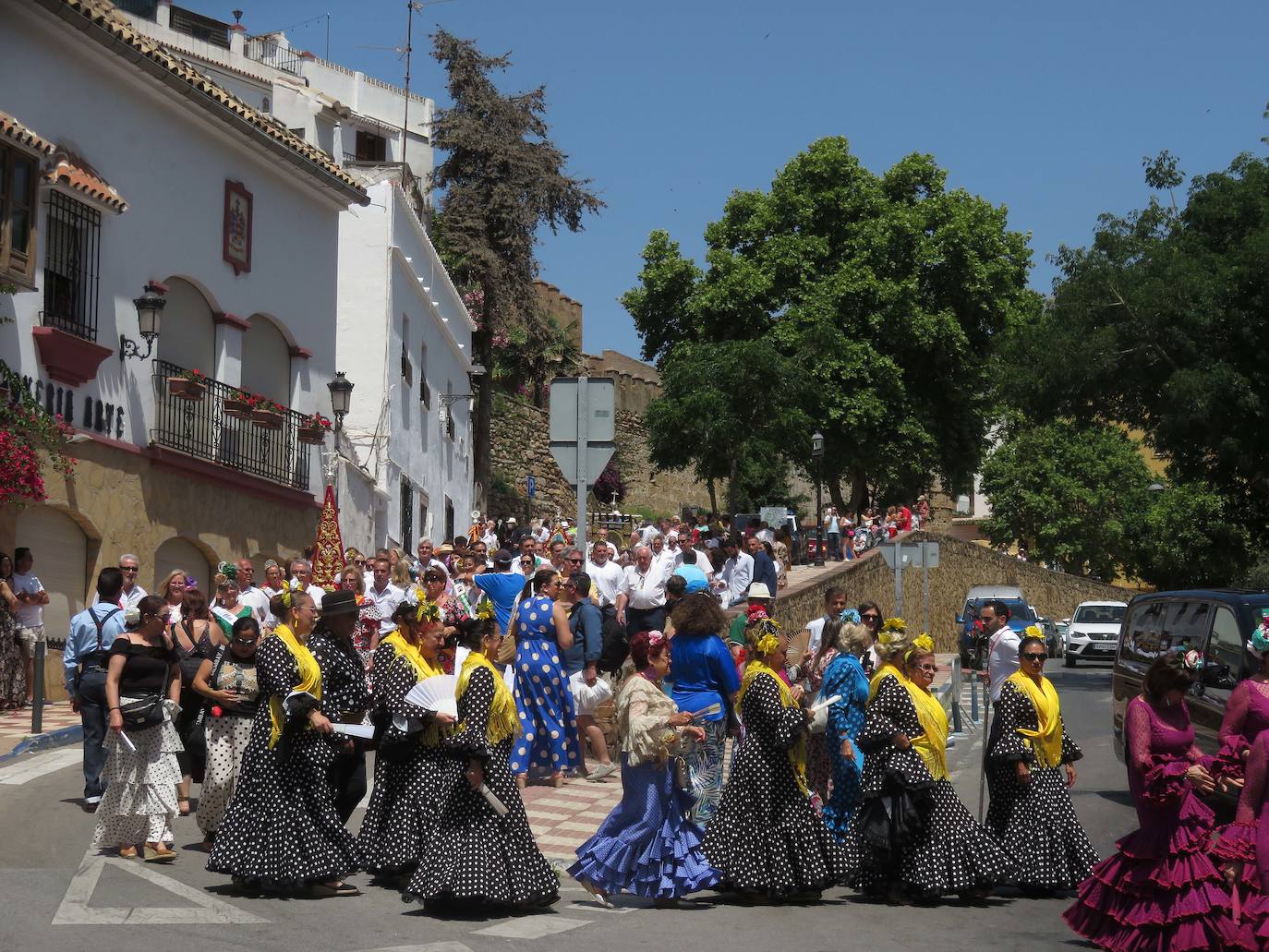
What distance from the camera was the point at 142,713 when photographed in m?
9.95

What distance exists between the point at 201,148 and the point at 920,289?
99.0 feet

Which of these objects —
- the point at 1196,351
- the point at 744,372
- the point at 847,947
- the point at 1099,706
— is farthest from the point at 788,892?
the point at 744,372

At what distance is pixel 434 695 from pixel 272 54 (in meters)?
53.9

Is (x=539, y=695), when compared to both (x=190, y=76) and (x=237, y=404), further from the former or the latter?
(x=190, y=76)

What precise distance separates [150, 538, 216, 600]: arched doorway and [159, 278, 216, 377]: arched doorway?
2410mm

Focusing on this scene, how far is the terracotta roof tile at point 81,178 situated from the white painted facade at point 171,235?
0.14 metres

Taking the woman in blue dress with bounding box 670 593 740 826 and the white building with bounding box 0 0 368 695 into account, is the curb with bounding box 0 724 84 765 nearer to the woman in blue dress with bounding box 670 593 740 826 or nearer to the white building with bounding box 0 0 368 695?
the white building with bounding box 0 0 368 695

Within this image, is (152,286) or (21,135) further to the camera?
(152,286)

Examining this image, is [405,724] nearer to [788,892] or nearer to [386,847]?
[386,847]

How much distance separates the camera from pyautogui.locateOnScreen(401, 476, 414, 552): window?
3070 centimetres

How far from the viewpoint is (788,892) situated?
9.02 meters

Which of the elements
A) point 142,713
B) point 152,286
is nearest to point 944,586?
point 152,286

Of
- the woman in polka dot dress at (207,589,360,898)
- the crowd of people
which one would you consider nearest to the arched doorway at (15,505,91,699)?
the crowd of people

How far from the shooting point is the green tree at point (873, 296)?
154 feet
